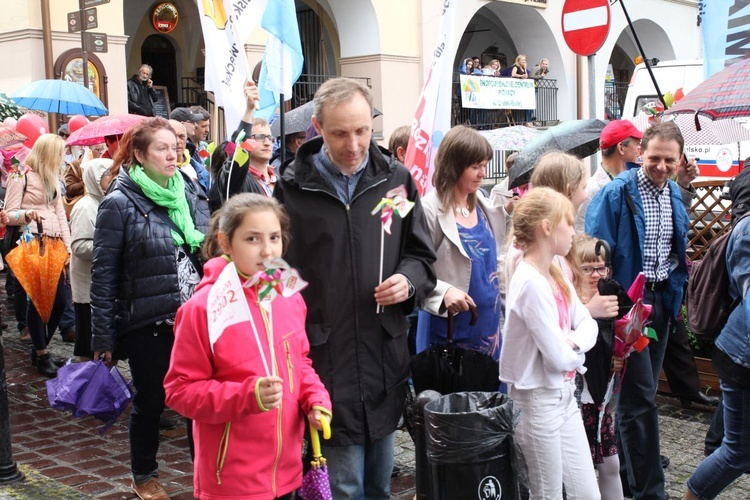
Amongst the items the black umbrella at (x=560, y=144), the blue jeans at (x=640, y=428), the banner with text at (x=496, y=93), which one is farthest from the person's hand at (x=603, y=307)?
the banner with text at (x=496, y=93)

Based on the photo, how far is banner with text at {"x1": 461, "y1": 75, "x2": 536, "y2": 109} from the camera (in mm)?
19344

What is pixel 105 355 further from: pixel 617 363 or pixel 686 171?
pixel 686 171

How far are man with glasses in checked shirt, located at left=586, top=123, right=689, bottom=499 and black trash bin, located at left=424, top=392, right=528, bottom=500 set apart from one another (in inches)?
54.9

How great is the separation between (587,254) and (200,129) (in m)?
5.01

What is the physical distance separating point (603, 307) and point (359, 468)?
4.37 ft

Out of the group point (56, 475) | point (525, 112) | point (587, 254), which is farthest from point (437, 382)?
point (525, 112)

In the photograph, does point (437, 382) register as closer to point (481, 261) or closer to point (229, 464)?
point (481, 261)

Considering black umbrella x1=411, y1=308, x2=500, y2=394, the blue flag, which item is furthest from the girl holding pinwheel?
the blue flag

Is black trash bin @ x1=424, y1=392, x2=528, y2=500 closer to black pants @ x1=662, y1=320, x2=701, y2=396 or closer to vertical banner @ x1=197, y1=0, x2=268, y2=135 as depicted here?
vertical banner @ x1=197, y1=0, x2=268, y2=135

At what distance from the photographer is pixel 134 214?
4758 millimetres

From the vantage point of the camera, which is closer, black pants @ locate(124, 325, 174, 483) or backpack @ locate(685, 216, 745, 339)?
backpack @ locate(685, 216, 745, 339)

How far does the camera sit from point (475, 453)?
3.39m

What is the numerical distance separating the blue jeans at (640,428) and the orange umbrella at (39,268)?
16.3 feet

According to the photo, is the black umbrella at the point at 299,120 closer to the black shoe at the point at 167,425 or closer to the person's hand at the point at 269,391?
the black shoe at the point at 167,425
